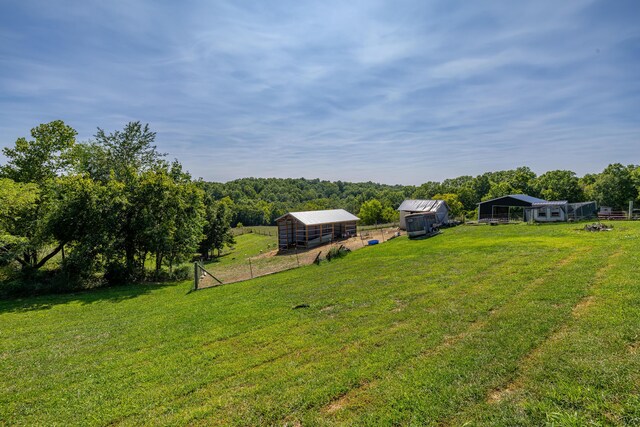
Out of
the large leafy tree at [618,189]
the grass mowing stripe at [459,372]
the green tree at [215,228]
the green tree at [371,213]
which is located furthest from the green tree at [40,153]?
the large leafy tree at [618,189]

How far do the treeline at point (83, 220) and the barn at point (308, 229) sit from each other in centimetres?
1103

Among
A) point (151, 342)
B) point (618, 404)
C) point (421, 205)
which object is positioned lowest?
point (151, 342)

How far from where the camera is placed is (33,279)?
19.2m

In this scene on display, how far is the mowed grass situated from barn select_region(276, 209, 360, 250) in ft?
67.7

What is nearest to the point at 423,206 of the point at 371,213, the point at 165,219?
the point at 165,219

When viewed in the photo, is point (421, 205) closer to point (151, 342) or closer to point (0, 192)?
point (151, 342)

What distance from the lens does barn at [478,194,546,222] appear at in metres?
37.5

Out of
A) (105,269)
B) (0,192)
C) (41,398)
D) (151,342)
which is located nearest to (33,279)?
(105,269)

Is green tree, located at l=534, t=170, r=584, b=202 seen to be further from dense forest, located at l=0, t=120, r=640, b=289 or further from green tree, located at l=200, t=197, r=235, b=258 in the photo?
dense forest, located at l=0, t=120, r=640, b=289

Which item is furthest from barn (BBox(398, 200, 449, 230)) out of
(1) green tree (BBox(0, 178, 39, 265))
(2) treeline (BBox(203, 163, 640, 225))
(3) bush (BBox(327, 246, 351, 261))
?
(1) green tree (BBox(0, 178, 39, 265))

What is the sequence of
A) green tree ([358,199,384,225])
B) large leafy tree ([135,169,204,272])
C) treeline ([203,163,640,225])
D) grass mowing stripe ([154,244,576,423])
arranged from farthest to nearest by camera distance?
green tree ([358,199,384,225]) → treeline ([203,163,640,225]) → large leafy tree ([135,169,204,272]) → grass mowing stripe ([154,244,576,423])

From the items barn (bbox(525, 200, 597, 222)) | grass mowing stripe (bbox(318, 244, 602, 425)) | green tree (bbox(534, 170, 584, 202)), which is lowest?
grass mowing stripe (bbox(318, 244, 602, 425))

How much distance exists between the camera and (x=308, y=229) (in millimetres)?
34219

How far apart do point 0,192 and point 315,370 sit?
869 inches
